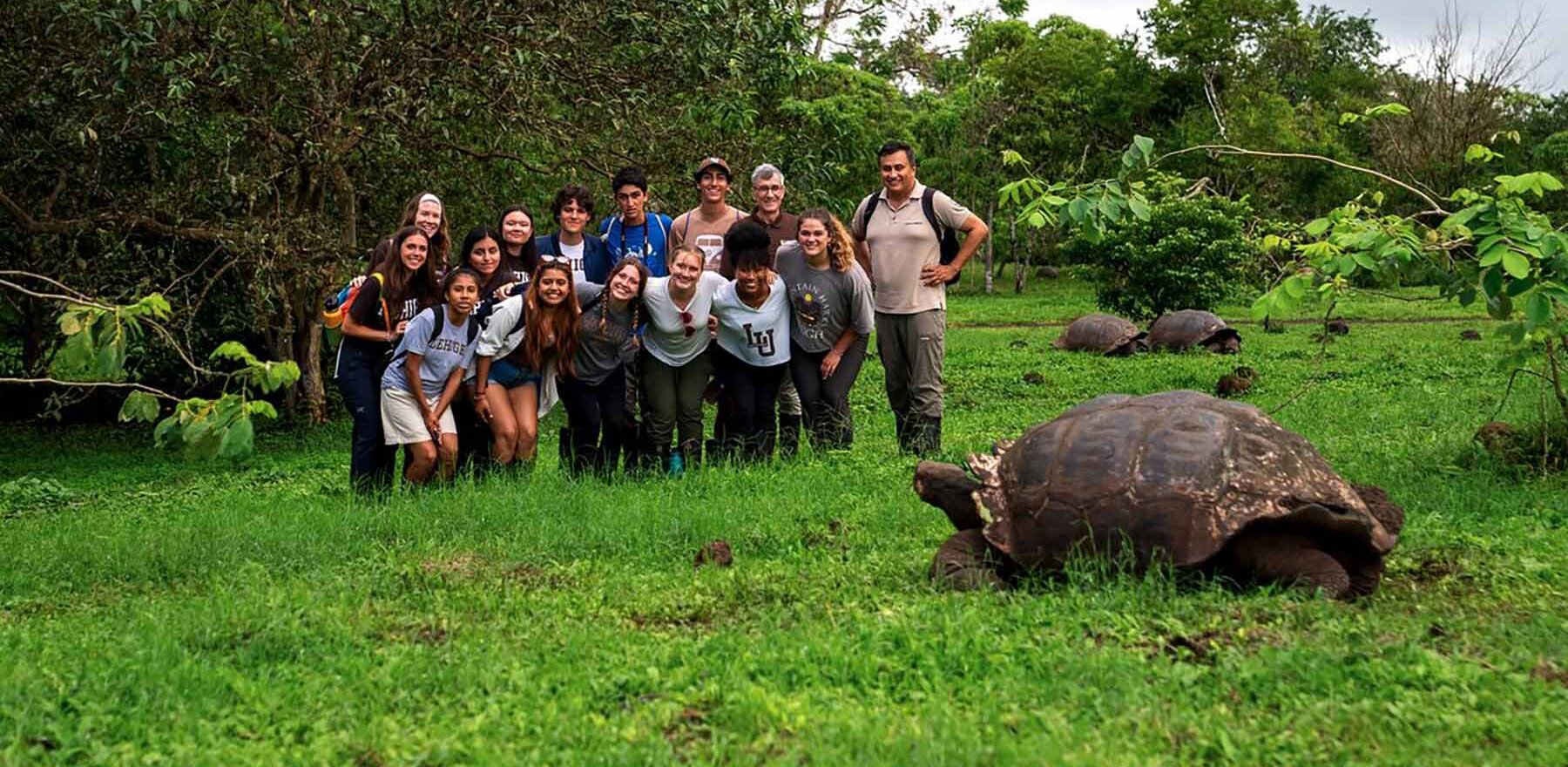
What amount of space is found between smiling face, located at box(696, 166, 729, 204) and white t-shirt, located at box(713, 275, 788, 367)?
583 mm

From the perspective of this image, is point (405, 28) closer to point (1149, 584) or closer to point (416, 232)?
point (416, 232)

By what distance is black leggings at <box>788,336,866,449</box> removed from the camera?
779cm

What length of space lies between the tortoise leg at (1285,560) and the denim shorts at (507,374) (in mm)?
3773

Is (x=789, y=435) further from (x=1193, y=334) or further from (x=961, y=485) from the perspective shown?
(x=1193, y=334)

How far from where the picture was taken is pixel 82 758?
3.35 metres

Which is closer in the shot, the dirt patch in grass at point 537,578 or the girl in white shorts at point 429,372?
the dirt patch in grass at point 537,578

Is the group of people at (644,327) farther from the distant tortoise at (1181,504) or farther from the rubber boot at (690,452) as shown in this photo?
the distant tortoise at (1181,504)

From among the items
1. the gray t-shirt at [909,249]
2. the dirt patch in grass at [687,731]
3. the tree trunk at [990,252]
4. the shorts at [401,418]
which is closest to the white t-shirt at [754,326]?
the gray t-shirt at [909,249]

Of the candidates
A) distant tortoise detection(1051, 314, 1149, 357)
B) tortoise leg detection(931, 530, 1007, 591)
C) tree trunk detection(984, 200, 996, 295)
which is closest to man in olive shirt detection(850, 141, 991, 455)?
tortoise leg detection(931, 530, 1007, 591)

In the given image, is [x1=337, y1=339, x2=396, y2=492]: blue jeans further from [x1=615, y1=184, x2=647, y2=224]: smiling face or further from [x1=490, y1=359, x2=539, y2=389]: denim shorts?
[x1=615, y1=184, x2=647, y2=224]: smiling face

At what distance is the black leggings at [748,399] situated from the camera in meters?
7.59

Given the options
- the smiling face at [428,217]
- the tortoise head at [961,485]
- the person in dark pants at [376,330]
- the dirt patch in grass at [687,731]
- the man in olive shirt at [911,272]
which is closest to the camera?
the dirt patch in grass at [687,731]

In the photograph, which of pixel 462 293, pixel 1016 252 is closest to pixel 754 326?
pixel 462 293

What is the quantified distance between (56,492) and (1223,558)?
292 inches
